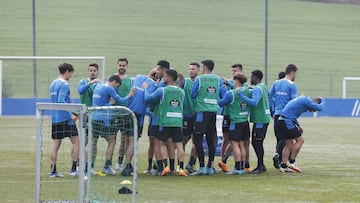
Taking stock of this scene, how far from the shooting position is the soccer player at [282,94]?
18.7 m

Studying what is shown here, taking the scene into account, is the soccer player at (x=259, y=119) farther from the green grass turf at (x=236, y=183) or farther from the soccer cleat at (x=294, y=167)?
the soccer cleat at (x=294, y=167)

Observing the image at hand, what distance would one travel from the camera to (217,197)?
14289mm

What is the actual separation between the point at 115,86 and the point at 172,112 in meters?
1.09

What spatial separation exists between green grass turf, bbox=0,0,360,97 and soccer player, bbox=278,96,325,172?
111ft

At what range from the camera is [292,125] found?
18344 millimetres

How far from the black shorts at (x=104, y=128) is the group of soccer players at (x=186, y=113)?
0.7 inches

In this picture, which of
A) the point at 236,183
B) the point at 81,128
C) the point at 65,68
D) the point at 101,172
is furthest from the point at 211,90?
the point at 81,128

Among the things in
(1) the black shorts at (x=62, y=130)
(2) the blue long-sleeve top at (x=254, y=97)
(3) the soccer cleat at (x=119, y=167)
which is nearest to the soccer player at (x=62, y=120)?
(1) the black shorts at (x=62, y=130)

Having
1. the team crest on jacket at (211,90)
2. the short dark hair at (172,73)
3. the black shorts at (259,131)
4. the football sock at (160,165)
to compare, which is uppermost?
the short dark hair at (172,73)

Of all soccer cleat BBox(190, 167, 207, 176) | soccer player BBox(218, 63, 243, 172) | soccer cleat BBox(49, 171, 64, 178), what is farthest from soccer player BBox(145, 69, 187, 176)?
soccer cleat BBox(49, 171, 64, 178)

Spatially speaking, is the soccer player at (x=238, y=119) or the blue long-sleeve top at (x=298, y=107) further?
the blue long-sleeve top at (x=298, y=107)

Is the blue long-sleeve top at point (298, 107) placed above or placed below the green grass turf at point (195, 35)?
below

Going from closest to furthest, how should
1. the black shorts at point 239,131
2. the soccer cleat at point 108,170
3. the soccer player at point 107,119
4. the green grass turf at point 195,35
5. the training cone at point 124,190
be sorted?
the training cone at point 124,190 < the soccer cleat at point 108,170 < the soccer player at point 107,119 < the black shorts at point 239,131 < the green grass turf at point 195,35

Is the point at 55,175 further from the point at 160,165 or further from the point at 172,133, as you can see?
the point at 172,133
